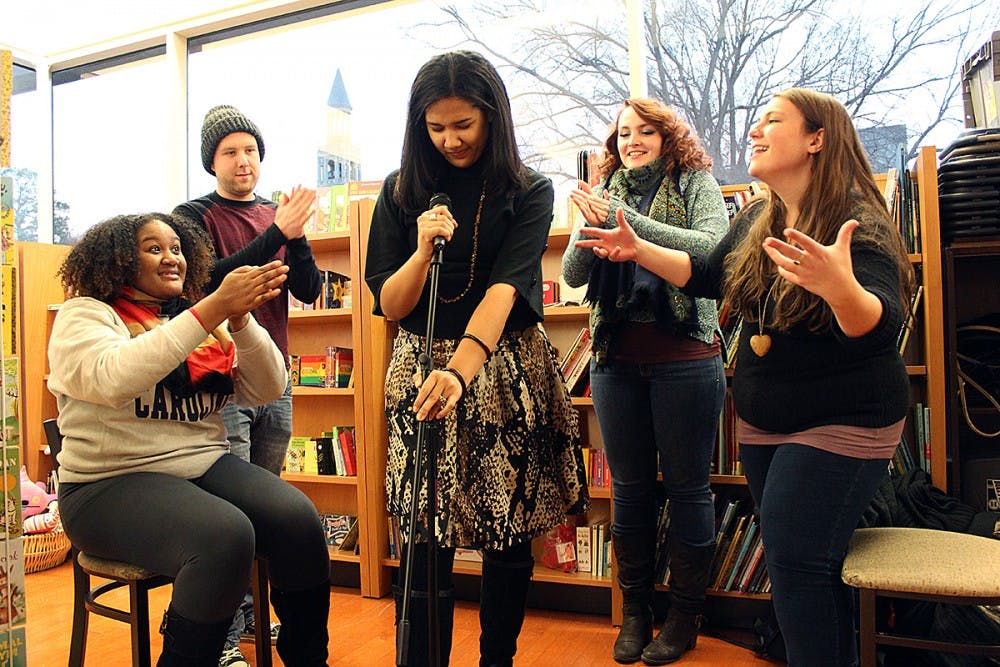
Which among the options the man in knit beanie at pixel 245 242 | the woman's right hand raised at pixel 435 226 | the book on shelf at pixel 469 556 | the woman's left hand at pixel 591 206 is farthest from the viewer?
the book on shelf at pixel 469 556

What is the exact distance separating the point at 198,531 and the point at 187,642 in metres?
0.21

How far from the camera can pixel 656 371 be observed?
2.12 m

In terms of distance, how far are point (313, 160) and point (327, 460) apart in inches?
62.3

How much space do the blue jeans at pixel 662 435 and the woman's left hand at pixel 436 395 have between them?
88 centimetres

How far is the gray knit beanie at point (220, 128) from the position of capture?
221cm

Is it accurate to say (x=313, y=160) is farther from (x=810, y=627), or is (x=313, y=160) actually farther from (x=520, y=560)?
(x=810, y=627)

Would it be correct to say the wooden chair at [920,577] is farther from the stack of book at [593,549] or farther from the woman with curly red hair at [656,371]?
the stack of book at [593,549]

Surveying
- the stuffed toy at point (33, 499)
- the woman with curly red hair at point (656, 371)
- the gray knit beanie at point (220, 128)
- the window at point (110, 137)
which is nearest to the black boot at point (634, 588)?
the woman with curly red hair at point (656, 371)

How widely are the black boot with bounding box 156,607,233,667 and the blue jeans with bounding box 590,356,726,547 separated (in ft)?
3.79

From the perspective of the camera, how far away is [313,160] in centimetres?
389

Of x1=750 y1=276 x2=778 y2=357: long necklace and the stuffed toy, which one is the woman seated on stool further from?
the stuffed toy

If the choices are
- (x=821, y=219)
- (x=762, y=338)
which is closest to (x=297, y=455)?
(x=762, y=338)

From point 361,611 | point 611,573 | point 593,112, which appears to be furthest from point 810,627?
point 593,112

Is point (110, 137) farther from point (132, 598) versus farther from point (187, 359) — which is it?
point (132, 598)
